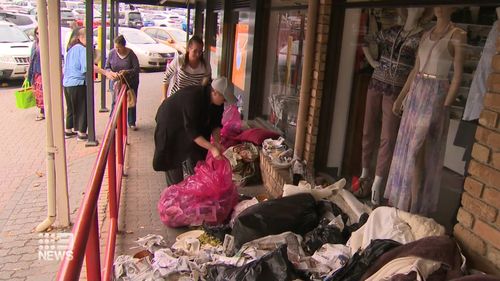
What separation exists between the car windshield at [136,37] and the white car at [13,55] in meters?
6.03

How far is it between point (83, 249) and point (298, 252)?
6.27ft

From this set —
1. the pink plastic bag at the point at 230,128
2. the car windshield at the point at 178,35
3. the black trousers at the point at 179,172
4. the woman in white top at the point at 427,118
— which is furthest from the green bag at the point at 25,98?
the car windshield at the point at 178,35

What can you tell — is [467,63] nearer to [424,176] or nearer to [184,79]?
[424,176]

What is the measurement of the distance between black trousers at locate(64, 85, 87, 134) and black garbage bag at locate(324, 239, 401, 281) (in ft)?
18.4

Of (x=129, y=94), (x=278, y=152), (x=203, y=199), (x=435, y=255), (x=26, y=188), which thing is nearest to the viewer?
(x=435, y=255)

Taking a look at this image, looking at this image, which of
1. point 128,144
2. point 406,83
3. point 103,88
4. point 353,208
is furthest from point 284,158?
point 103,88

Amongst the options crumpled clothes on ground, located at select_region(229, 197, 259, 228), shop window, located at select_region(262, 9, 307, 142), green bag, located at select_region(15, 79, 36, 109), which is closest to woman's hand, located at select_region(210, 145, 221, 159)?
crumpled clothes on ground, located at select_region(229, 197, 259, 228)

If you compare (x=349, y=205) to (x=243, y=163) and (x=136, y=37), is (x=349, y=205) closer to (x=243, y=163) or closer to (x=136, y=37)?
(x=243, y=163)

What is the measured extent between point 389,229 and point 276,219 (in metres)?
0.92

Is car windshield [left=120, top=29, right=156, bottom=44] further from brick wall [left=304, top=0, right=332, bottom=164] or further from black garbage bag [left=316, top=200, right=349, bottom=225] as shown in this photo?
black garbage bag [left=316, top=200, right=349, bottom=225]

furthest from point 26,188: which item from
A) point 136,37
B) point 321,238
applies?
point 136,37

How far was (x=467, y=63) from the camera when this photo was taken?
3.05 metres

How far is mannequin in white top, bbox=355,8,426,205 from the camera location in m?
3.57

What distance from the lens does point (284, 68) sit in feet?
20.6
